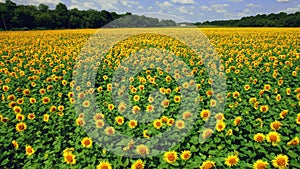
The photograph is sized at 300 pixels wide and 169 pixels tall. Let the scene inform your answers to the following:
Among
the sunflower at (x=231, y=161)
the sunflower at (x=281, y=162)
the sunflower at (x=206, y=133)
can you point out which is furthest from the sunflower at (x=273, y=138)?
the sunflower at (x=206, y=133)

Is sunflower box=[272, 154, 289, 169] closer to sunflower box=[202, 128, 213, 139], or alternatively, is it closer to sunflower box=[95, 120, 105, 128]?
sunflower box=[202, 128, 213, 139]

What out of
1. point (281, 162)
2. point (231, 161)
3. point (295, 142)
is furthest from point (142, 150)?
point (295, 142)

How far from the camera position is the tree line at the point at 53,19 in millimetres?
42719

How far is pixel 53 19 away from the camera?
49.3 metres

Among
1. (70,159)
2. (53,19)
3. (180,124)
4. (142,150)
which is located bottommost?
(70,159)

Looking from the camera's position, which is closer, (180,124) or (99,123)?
(180,124)

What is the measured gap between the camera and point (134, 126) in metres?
3.64

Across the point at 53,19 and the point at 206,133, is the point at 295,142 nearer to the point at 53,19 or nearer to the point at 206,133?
the point at 206,133

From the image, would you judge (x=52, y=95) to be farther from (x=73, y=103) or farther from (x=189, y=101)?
(x=189, y=101)

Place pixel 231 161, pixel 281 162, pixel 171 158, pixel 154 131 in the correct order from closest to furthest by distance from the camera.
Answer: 1. pixel 281 162
2. pixel 231 161
3. pixel 171 158
4. pixel 154 131

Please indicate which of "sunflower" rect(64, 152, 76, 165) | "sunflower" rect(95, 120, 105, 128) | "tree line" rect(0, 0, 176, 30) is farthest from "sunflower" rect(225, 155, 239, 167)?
"tree line" rect(0, 0, 176, 30)

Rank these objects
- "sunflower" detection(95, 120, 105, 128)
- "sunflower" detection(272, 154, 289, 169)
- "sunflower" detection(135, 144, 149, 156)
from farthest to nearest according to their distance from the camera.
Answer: "sunflower" detection(95, 120, 105, 128) → "sunflower" detection(135, 144, 149, 156) → "sunflower" detection(272, 154, 289, 169)

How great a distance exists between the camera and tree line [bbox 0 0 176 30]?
42719 mm

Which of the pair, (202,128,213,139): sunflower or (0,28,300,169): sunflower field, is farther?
(202,128,213,139): sunflower
